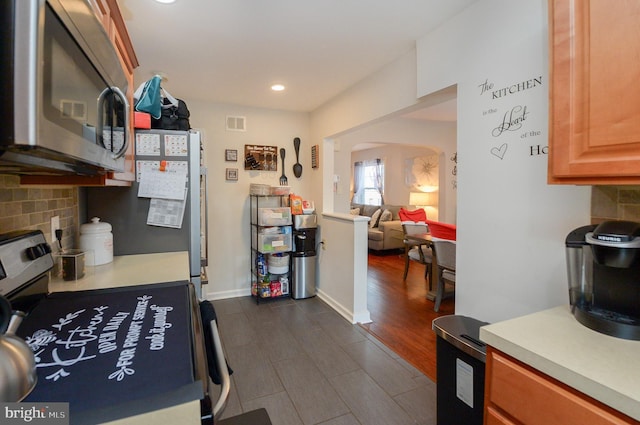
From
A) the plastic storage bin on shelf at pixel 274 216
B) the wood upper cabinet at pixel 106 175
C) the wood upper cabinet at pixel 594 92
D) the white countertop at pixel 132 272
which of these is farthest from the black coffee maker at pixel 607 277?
the plastic storage bin on shelf at pixel 274 216

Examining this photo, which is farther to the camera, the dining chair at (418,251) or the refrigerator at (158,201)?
the dining chair at (418,251)

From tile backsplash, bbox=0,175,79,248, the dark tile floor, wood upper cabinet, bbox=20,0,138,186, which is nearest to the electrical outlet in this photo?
tile backsplash, bbox=0,175,79,248

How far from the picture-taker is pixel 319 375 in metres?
2.25

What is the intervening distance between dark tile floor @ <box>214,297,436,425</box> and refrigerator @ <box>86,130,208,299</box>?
2.92 ft

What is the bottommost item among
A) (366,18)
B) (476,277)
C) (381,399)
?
(381,399)

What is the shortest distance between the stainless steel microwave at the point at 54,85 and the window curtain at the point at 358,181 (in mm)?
7901

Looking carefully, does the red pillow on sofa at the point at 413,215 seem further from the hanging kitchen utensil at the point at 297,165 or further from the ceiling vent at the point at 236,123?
the ceiling vent at the point at 236,123

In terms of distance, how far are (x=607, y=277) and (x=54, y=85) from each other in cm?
162

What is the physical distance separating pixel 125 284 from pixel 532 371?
1.49m

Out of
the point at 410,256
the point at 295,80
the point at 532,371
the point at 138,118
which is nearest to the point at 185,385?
the point at 532,371

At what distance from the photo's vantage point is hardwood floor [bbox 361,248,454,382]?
102 inches

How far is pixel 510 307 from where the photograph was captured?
1.55m

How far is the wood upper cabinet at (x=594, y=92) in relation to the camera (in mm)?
900

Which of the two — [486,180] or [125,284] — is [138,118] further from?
[486,180]
